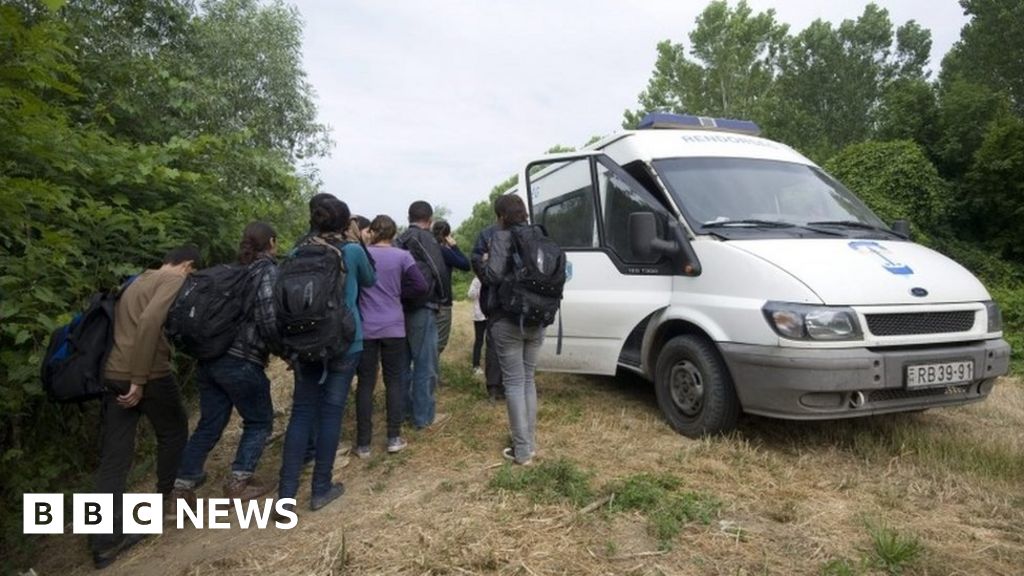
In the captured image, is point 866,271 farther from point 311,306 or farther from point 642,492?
point 311,306

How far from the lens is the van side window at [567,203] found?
5.58 m

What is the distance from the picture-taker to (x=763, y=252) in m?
4.23

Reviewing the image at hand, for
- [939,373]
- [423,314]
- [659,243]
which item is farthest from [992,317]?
[423,314]

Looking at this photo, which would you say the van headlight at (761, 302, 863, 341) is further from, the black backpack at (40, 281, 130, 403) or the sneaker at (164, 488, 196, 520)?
the black backpack at (40, 281, 130, 403)

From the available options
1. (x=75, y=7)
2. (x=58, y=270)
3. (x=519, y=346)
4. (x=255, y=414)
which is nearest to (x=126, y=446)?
(x=255, y=414)

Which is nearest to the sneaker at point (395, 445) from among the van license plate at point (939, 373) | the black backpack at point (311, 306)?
the black backpack at point (311, 306)

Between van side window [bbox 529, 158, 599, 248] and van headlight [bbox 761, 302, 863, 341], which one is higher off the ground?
van side window [bbox 529, 158, 599, 248]

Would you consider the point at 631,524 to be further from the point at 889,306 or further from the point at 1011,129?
the point at 1011,129

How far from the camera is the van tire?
4.38 metres

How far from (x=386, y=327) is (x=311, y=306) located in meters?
0.97

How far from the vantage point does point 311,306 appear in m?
3.47

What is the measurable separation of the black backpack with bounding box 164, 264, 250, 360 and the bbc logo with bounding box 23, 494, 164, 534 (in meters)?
0.99

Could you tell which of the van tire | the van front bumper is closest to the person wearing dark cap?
the van tire

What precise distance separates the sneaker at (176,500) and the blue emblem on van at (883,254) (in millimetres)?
4759
